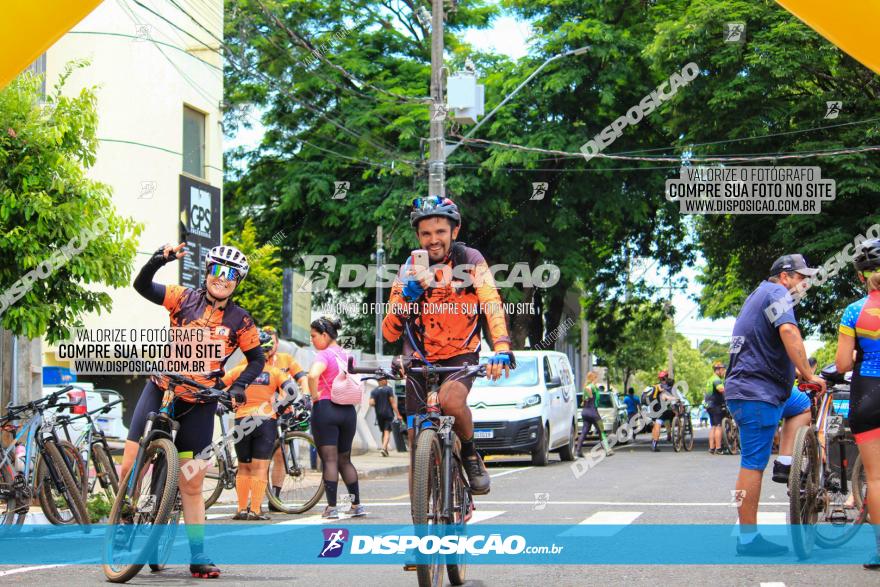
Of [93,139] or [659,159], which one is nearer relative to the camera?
[93,139]

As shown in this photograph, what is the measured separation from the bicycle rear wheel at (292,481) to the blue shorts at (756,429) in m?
5.65

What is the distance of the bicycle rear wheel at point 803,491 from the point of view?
27.2 feet

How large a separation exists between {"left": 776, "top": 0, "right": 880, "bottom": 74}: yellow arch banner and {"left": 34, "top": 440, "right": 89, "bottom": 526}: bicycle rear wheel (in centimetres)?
709

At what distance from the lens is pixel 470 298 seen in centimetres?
714

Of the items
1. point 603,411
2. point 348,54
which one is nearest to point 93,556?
point 348,54

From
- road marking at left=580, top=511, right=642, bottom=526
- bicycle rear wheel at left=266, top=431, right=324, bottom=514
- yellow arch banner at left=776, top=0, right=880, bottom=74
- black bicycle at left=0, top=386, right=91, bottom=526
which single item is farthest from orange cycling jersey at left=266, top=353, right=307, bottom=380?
yellow arch banner at left=776, top=0, right=880, bottom=74

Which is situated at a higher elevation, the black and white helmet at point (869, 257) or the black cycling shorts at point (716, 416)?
the black and white helmet at point (869, 257)

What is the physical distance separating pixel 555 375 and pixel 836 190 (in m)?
9.21

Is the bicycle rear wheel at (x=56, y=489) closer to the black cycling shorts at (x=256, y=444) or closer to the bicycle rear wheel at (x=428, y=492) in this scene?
the black cycling shorts at (x=256, y=444)

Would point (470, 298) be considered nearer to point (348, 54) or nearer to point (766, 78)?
point (766, 78)

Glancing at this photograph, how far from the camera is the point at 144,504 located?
7.41 m

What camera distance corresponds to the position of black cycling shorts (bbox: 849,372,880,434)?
7605 millimetres

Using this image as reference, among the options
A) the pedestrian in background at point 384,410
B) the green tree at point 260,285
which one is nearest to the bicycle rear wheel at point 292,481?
the pedestrian in background at point 384,410

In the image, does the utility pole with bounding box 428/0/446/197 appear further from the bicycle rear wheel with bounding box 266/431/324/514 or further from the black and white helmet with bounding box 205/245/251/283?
the black and white helmet with bounding box 205/245/251/283
